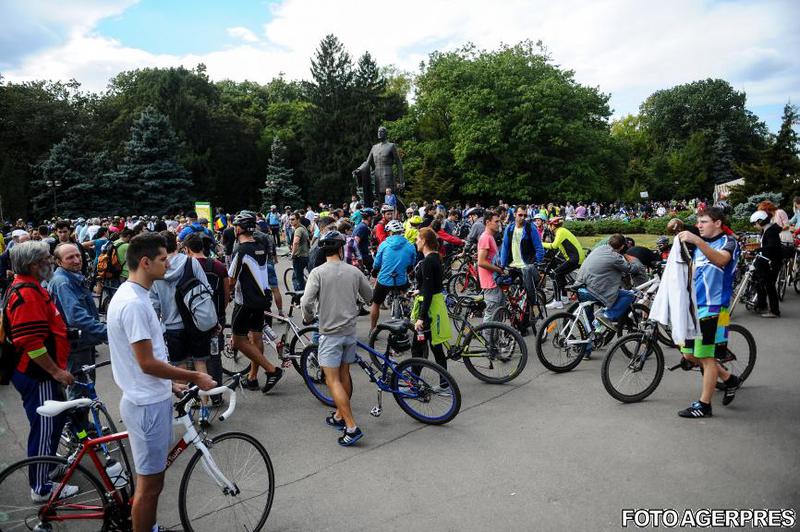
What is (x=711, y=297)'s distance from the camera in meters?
5.48

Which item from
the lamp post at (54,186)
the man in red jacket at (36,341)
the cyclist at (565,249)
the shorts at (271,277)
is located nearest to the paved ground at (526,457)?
the man in red jacket at (36,341)

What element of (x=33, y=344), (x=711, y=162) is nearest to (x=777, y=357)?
(x=33, y=344)

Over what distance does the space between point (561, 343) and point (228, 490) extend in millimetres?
4805

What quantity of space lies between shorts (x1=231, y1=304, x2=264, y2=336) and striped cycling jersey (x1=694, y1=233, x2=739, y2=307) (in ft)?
15.4

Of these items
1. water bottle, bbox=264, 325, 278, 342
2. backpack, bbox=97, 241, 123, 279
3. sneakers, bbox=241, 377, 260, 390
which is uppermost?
backpack, bbox=97, 241, 123, 279

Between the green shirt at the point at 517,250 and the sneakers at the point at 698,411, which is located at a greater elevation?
the green shirt at the point at 517,250

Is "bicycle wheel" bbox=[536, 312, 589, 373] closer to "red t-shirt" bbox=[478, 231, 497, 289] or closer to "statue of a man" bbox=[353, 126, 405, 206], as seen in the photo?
"red t-shirt" bbox=[478, 231, 497, 289]

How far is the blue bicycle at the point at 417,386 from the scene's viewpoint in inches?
219

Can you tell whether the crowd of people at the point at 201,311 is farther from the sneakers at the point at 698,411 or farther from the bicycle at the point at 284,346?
the bicycle at the point at 284,346

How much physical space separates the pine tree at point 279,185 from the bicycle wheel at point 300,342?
41328mm

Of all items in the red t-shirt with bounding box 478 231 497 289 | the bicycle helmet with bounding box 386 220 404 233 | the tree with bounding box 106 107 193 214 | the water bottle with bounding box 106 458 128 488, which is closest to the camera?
→ the water bottle with bounding box 106 458 128 488

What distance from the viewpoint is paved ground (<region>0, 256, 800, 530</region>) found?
4078mm

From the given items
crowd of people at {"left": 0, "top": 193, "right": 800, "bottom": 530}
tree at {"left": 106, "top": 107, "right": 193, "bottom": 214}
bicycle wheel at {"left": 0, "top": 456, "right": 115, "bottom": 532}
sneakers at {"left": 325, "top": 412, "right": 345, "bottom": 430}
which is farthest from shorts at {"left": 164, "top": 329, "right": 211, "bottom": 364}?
tree at {"left": 106, "top": 107, "right": 193, "bottom": 214}

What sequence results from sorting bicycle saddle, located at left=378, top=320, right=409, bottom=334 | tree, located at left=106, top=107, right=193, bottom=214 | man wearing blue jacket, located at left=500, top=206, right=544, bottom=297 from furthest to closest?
tree, located at left=106, top=107, right=193, bottom=214 < man wearing blue jacket, located at left=500, top=206, right=544, bottom=297 < bicycle saddle, located at left=378, top=320, right=409, bottom=334
